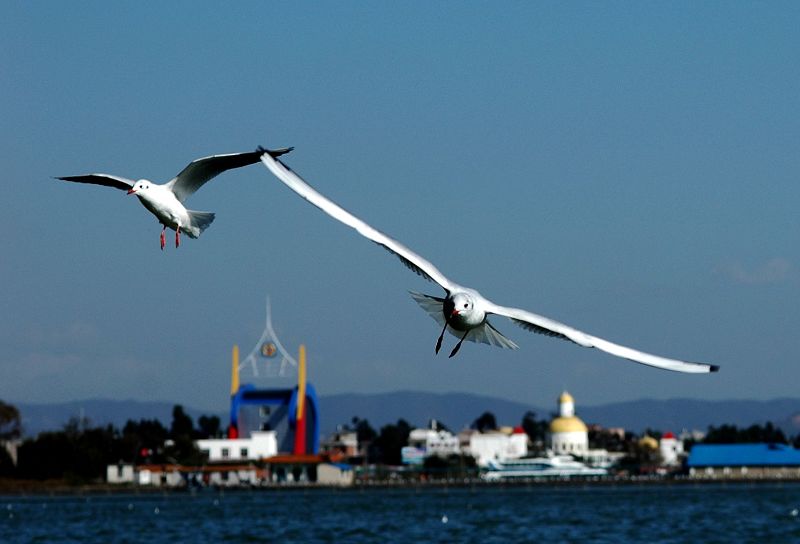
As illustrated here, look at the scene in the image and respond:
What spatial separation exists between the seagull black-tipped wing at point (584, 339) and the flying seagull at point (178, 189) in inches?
138

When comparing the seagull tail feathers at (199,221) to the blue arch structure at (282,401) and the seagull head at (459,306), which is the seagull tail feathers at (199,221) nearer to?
the seagull head at (459,306)

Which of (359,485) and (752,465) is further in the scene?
(752,465)

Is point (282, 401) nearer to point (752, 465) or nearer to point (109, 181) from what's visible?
point (752, 465)

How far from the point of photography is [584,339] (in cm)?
1794

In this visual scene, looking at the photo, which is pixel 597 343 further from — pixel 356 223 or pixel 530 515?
pixel 530 515

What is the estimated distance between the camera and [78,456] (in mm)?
165125

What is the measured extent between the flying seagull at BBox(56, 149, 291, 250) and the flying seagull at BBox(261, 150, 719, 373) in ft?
4.02

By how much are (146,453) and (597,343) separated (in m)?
165

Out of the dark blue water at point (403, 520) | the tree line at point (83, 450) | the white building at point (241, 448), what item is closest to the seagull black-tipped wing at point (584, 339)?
the dark blue water at point (403, 520)

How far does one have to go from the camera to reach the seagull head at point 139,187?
19.0m

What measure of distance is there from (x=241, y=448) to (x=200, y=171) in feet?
564

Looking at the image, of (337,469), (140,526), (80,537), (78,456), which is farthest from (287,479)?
(80,537)

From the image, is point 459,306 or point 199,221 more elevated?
point 199,221

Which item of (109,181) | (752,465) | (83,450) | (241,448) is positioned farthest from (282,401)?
(109,181)
